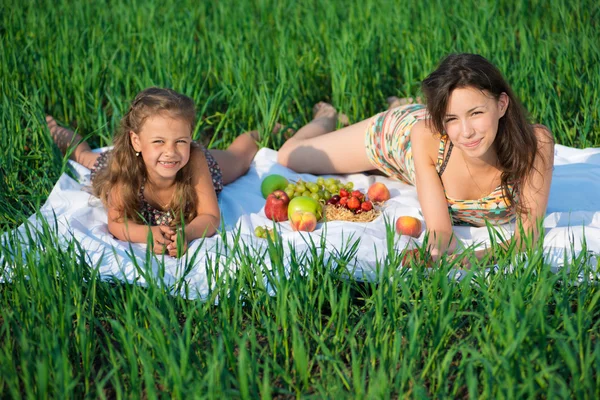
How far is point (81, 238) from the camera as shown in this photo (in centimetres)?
321

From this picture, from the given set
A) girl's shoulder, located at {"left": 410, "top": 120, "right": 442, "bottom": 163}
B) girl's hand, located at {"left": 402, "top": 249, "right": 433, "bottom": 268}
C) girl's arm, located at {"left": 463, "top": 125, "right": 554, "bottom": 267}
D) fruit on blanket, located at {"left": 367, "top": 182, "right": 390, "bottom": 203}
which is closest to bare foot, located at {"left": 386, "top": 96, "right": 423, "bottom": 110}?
fruit on blanket, located at {"left": 367, "top": 182, "right": 390, "bottom": 203}

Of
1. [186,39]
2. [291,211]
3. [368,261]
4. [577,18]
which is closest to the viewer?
[368,261]

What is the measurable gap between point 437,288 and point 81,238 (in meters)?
1.65

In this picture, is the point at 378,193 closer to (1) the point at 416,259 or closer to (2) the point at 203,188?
(2) the point at 203,188

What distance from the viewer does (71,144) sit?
4.03 metres

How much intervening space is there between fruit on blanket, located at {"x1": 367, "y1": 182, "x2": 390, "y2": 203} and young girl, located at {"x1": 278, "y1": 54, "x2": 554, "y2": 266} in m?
0.13

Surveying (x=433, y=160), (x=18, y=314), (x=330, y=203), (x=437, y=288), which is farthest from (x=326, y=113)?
(x=18, y=314)

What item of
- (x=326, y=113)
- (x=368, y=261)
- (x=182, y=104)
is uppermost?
(x=326, y=113)

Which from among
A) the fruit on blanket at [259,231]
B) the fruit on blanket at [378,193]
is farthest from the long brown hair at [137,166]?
the fruit on blanket at [378,193]

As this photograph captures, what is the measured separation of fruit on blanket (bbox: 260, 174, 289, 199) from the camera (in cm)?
383

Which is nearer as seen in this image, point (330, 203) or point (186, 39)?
point (330, 203)

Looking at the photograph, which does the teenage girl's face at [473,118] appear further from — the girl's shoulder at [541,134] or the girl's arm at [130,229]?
the girl's arm at [130,229]

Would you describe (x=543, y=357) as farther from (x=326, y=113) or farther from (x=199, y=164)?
(x=326, y=113)

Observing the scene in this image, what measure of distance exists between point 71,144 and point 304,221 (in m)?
1.53
